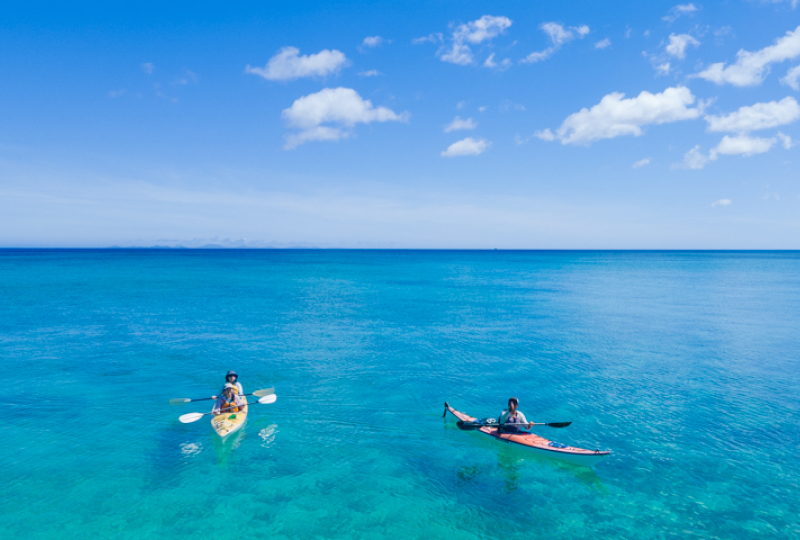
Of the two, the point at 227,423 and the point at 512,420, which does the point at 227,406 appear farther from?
the point at 512,420

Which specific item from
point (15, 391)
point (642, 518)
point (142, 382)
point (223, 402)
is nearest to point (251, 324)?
point (142, 382)

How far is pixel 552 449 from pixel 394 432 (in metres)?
6.69

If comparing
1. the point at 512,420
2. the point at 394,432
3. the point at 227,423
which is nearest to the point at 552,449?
the point at 512,420

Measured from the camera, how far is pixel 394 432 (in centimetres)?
1919

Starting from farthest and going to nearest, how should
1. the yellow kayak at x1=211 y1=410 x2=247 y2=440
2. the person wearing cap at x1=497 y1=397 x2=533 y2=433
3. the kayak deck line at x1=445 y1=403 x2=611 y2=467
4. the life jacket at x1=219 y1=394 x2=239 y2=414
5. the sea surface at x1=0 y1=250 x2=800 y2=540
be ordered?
the life jacket at x1=219 y1=394 x2=239 y2=414 < the yellow kayak at x1=211 y1=410 x2=247 y2=440 < the person wearing cap at x1=497 y1=397 x2=533 y2=433 < the kayak deck line at x1=445 y1=403 x2=611 y2=467 < the sea surface at x1=0 y1=250 x2=800 y2=540

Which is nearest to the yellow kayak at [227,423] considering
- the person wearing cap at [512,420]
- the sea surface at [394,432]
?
the sea surface at [394,432]

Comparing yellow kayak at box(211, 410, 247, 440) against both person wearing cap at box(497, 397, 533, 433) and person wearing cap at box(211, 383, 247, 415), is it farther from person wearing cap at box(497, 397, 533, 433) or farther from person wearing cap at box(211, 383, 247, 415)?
person wearing cap at box(497, 397, 533, 433)

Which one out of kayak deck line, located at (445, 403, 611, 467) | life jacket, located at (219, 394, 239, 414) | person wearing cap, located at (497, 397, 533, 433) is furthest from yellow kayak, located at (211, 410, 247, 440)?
person wearing cap, located at (497, 397, 533, 433)

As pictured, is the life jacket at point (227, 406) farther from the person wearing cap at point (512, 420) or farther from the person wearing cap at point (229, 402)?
the person wearing cap at point (512, 420)

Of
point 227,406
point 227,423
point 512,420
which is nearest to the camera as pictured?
point 512,420

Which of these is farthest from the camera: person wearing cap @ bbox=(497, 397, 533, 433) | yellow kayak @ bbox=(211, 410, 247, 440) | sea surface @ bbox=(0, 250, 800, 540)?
yellow kayak @ bbox=(211, 410, 247, 440)

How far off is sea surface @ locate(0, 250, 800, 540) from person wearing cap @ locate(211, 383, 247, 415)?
2.88 feet

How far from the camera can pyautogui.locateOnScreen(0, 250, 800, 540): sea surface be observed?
1341 cm

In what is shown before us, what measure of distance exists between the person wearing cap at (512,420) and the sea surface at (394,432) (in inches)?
35.8
